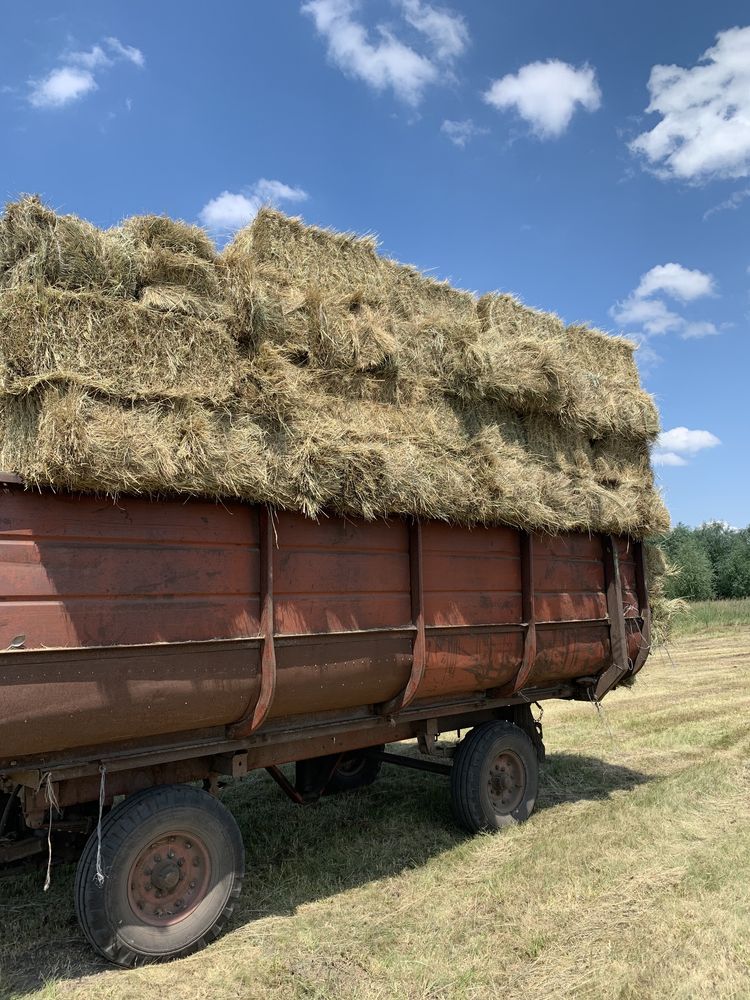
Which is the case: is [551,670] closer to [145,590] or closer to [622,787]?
[622,787]

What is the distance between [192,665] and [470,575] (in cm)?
249

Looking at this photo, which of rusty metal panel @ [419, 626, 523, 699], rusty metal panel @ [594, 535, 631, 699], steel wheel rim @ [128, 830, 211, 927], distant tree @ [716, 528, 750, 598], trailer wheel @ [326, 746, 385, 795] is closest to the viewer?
steel wheel rim @ [128, 830, 211, 927]

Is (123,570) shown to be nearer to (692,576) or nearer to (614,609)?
(614,609)

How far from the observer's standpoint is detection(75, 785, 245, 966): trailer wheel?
13.5 feet

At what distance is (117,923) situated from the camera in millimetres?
4113

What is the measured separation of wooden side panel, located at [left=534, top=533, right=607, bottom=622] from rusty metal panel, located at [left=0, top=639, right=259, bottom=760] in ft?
9.94

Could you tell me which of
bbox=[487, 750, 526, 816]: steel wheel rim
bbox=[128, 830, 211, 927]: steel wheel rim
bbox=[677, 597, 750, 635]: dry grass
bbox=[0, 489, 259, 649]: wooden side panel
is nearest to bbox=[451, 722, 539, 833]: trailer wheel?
bbox=[487, 750, 526, 816]: steel wheel rim

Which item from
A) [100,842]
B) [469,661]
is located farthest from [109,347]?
[469,661]

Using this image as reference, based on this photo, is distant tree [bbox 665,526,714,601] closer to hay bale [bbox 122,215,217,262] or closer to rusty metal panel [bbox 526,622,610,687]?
rusty metal panel [bbox 526,622,610,687]

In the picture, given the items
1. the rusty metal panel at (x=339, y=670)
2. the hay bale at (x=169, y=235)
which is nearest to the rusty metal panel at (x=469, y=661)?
the rusty metal panel at (x=339, y=670)

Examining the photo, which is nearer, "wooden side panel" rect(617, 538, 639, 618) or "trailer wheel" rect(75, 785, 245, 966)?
"trailer wheel" rect(75, 785, 245, 966)

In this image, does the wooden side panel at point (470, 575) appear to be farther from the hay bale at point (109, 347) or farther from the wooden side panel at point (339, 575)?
the hay bale at point (109, 347)

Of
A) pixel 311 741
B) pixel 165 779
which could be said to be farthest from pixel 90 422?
pixel 311 741

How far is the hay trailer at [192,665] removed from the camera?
12.7ft
